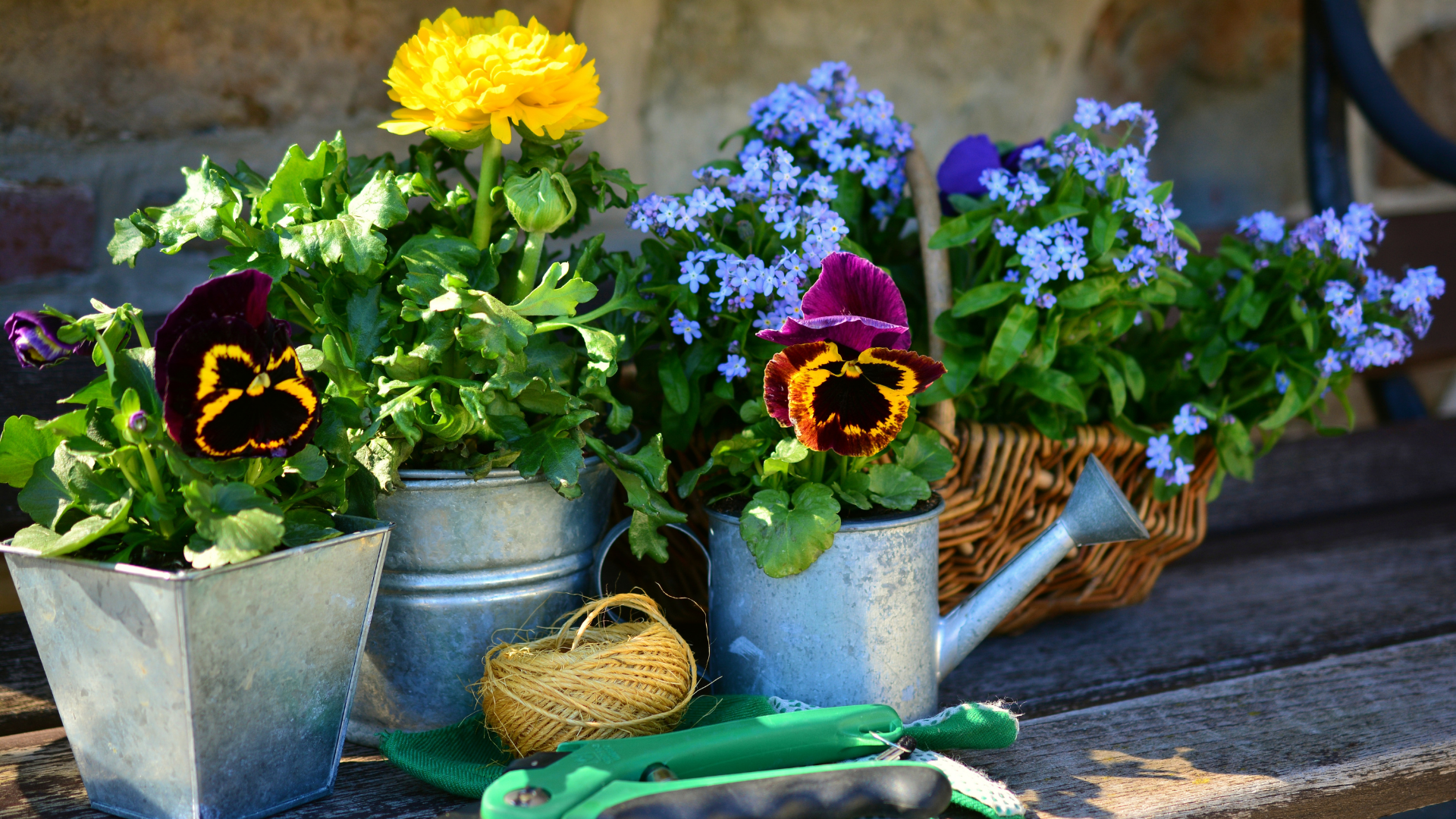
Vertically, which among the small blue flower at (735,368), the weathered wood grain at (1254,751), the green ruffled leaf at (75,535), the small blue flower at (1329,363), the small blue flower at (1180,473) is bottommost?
the weathered wood grain at (1254,751)

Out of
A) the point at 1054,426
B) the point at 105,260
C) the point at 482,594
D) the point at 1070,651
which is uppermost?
the point at 105,260

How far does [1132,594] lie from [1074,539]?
0.38m

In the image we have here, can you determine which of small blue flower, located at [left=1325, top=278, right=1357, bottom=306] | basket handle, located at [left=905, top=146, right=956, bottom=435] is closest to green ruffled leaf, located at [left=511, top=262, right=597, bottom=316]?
basket handle, located at [left=905, top=146, right=956, bottom=435]

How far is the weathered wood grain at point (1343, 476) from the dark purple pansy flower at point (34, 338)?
4.85 feet

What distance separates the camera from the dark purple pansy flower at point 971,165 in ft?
3.70

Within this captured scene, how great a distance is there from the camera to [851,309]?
0.82 m

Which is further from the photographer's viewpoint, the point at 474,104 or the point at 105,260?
the point at 105,260

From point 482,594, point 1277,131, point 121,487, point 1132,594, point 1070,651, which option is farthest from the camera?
point 1277,131

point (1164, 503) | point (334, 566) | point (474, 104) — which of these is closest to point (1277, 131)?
point (1164, 503)

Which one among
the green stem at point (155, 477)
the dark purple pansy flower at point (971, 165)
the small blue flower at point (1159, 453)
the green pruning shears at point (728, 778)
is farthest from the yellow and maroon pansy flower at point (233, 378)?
the small blue flower at point (1159, 453)

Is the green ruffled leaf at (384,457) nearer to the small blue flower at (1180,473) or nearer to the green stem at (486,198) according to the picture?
the green stem at (486,198)

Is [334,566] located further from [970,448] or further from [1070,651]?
[1070,651]

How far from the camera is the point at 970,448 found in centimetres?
106

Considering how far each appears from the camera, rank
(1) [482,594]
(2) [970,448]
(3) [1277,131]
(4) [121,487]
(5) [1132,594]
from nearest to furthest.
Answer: (4) [121,487] < (1) [482,594] < (2) [970,448] < (5) [1132,594] < (3) [1277,131]
